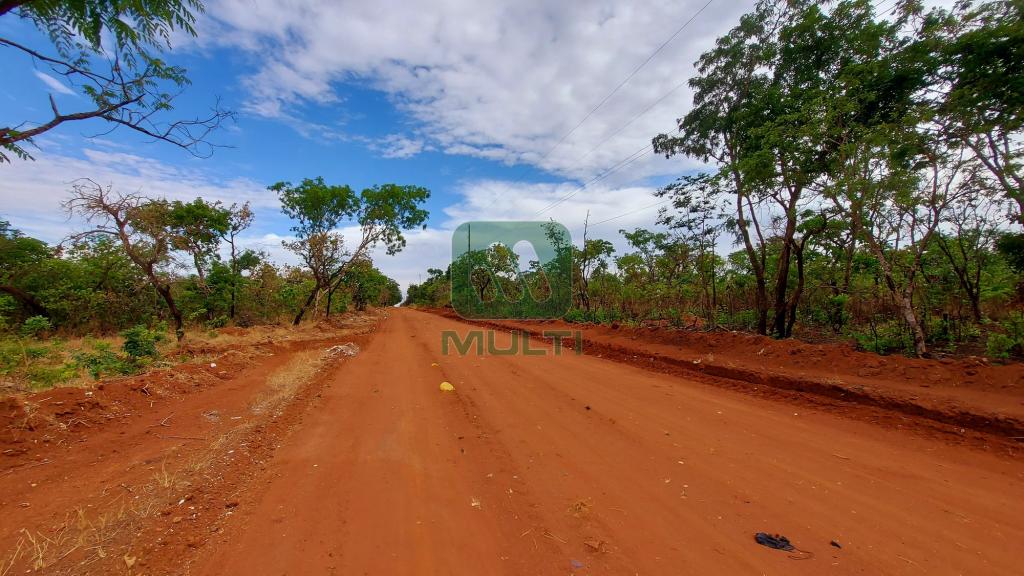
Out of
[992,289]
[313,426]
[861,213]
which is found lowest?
[313,426]

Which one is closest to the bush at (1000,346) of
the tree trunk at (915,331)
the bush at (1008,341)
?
the bush at (1008,341)

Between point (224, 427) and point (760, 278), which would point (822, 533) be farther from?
point (760, 278)

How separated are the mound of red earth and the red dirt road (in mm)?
584

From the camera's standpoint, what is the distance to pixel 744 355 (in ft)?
25.4

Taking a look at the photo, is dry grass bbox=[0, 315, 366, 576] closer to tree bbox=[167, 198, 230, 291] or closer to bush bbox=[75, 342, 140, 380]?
bush bbox=[75, 342, 140, 380]

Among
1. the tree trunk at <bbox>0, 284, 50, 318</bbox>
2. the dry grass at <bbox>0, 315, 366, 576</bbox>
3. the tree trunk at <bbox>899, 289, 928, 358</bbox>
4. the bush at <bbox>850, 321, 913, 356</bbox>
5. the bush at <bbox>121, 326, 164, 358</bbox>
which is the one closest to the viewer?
the dry grass at <bbox>0, 315, 366, 576</bbox>

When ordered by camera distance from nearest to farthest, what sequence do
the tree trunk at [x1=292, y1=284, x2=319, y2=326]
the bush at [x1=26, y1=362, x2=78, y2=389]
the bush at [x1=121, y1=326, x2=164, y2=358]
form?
the bush at [x1=26, y1=362, x2=78, y2=389] → the bush at [x1=121, y1=326, x2=164, y2=358] → the tree trunk at [x1=292, y1=284, x2=319, y2=326]

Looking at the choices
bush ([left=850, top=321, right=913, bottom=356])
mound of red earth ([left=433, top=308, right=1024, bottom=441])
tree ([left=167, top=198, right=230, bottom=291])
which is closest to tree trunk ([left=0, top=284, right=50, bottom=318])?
tree ([left=167, top=198, right=230, bottom=291])

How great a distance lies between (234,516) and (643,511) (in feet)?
9.53

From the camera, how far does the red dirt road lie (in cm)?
220

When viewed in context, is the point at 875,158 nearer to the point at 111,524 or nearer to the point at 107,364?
the point at 111,524

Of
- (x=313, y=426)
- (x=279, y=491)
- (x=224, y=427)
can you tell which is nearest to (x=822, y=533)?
(x=279, y=491)

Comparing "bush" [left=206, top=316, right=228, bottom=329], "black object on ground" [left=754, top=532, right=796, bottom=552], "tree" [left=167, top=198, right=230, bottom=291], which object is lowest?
"black object on ground" [left=754, top=532, right=796, bottom=552]

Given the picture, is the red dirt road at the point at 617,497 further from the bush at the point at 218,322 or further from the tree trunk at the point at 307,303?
the tree trunk at the point at 307,303
